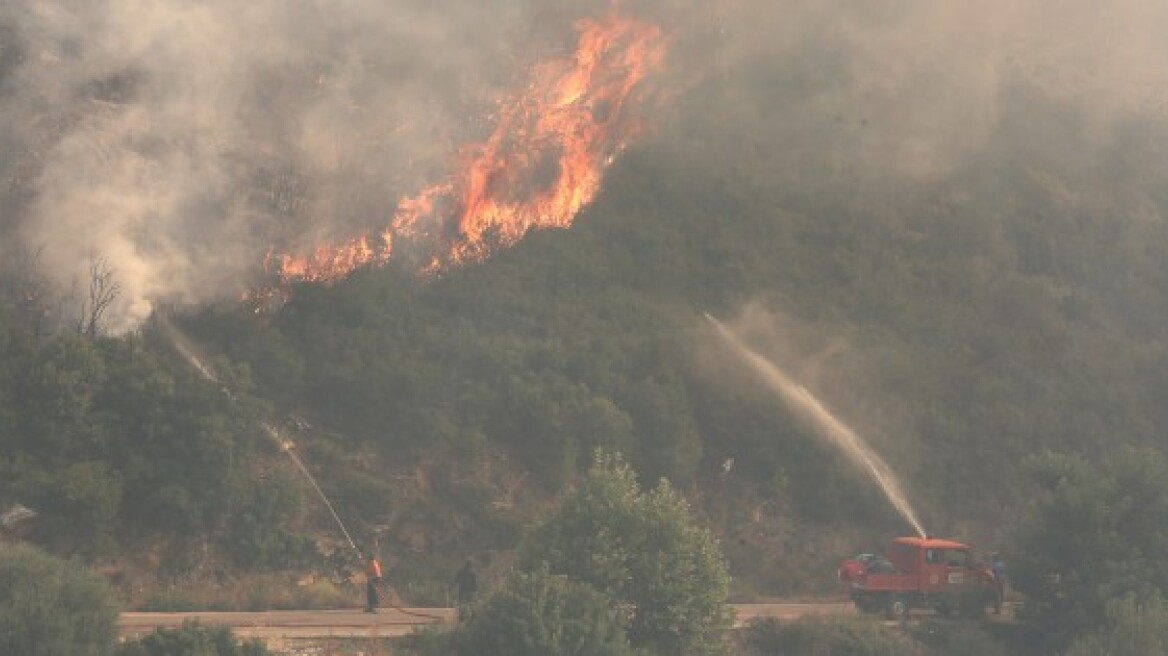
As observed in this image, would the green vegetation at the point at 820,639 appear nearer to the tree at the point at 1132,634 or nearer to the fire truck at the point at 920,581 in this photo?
the fire truck at the point at 920,581

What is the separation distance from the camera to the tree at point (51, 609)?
23.0 metres

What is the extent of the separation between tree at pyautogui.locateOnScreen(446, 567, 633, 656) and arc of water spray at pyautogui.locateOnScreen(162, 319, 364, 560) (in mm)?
13753

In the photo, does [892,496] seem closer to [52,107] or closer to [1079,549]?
[1079,549]

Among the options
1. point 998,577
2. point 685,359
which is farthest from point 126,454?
point 998,577

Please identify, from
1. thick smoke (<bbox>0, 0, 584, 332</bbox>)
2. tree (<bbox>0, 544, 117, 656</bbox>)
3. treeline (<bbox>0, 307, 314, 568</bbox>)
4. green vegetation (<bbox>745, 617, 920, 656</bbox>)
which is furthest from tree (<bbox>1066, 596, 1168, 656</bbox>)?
thick smoke (<bbox>0, 0, 584, 332</bbox>)

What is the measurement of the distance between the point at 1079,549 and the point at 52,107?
112 ft

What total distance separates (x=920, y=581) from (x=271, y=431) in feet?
67.5

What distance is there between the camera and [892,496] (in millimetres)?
49656

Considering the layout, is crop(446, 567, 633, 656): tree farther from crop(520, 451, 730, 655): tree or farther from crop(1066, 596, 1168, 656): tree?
crop(1066, 596, 1168, 656): tree

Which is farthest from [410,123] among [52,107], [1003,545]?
[1003,545]

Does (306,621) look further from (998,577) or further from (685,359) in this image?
(685,359)

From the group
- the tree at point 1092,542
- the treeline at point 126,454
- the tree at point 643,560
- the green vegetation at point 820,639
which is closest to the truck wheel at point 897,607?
the green vegetation at point 820,639

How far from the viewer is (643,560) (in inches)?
1160

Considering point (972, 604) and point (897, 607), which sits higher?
point (972, 604)
